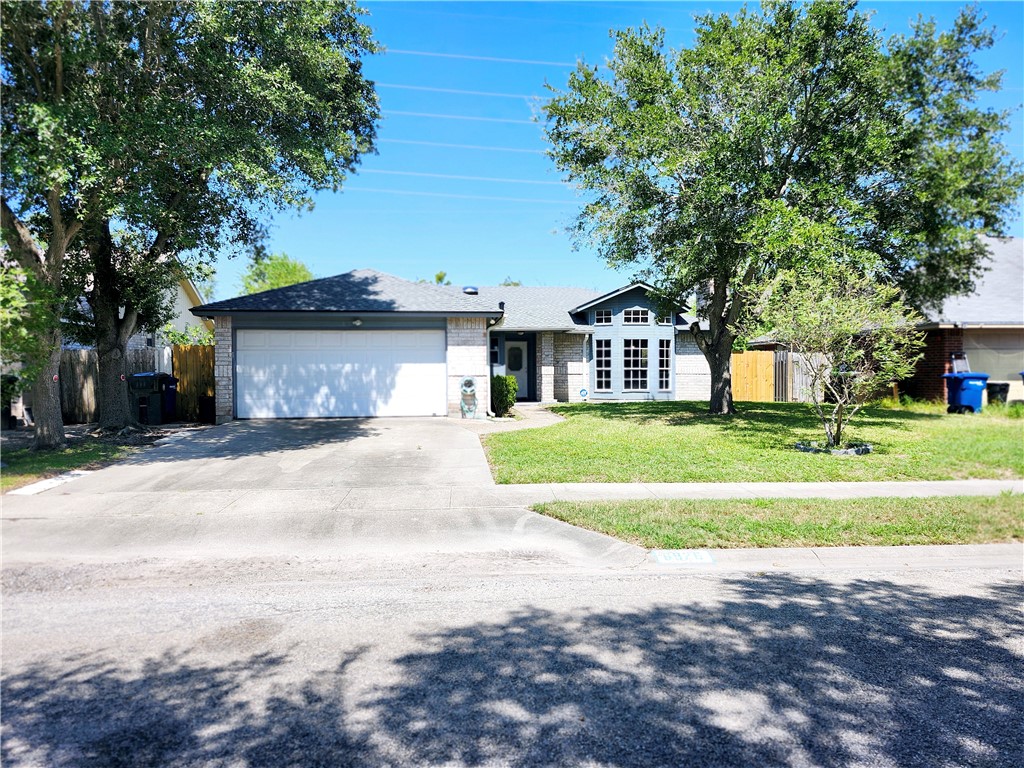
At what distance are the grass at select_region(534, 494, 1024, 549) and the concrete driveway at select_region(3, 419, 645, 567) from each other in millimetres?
429

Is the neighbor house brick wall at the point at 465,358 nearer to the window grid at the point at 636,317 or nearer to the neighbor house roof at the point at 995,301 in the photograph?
the window grid at the point at 636,317

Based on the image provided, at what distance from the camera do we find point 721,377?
17.2 meters

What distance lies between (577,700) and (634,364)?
21443 mm

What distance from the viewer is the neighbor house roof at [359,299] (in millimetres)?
16109

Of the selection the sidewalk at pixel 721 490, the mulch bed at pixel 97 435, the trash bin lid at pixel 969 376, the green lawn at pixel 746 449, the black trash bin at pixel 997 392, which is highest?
the trash bin lid at pixel 969 376

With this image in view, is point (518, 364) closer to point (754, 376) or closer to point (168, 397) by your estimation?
point (754, 376)

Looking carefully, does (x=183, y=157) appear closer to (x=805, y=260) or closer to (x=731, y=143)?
(x=731, y=143)

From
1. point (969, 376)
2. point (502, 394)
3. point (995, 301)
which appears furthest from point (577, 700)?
point (995, 301)

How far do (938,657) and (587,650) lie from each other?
86.5 inches

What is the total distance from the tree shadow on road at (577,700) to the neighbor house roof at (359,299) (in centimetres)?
1308

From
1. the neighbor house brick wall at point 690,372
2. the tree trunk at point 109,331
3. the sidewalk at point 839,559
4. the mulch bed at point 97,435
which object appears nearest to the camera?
the sidewalk at point 839,559

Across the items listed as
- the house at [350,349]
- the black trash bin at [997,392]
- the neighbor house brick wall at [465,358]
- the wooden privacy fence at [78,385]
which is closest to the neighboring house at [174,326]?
the wooden privacy fence at [78,385]

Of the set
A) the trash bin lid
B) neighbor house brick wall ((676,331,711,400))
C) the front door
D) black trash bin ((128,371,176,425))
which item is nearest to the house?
black trash bin ((128,371,176,425))

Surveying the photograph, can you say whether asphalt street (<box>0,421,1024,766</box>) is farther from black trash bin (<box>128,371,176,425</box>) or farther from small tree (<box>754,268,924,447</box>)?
black trash bin (<box>128,371,176,425</box>)
